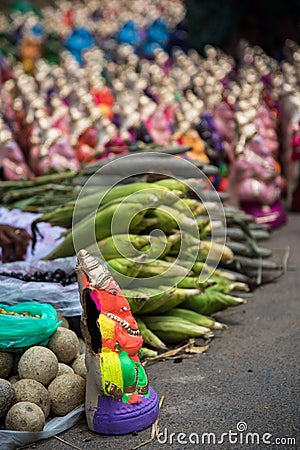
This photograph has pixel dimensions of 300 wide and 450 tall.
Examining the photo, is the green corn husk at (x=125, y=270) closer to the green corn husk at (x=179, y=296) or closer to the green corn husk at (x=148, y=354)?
the green corn husk at (x=179, y=296)

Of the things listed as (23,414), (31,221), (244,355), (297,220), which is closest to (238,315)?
(244,355)

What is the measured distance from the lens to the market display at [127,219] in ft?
6.46

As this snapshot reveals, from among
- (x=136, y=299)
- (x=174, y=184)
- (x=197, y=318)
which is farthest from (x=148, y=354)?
(x=174, y=184)

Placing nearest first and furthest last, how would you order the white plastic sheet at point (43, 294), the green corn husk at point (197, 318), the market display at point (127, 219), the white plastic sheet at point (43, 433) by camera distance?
the white plastic sheet at point (43, 433)
the market display at point (127, 219)
the white plastic sheet at point (43, 294)
the green corn husk at point (197, 318)

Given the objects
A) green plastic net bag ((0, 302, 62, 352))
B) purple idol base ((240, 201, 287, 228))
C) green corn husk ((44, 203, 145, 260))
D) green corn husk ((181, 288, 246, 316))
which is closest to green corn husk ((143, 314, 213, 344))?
green corn husk ((181, 288, 246, 316))

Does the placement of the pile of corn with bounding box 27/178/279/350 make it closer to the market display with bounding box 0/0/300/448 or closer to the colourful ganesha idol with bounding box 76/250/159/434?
the market display with bounding box 0/0/300/448

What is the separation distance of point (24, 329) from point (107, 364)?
1.06 feet

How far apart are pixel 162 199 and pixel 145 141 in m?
1.31

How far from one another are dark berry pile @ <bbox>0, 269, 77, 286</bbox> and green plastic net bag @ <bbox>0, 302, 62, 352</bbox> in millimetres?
353

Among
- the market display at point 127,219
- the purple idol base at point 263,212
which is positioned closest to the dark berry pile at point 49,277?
the market display at point 127,219

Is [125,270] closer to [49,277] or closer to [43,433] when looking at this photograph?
[49,277]

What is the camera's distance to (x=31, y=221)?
124 inches

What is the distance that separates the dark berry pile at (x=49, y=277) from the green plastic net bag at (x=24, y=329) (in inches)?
13.9

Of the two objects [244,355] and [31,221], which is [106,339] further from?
[31,221]
